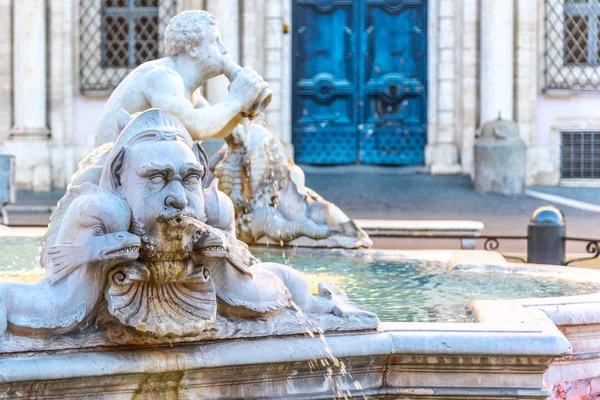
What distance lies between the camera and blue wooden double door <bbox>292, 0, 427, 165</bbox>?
17.4 meters

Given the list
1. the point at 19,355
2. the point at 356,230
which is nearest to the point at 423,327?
the point at 19,355

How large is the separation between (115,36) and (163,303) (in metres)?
14.3

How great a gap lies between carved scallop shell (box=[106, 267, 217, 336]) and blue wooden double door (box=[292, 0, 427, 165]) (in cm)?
1383

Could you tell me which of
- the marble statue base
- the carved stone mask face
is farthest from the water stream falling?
the carved stone mask face

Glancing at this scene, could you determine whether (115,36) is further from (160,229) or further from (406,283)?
(160,229)

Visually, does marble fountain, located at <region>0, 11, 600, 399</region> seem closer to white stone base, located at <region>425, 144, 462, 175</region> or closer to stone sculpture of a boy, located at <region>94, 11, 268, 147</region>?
stone sculpture of a boy, located at <region>94, 11, 268, 147</region>

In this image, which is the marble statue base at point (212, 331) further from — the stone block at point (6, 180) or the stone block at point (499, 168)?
the stone block at point (499, 168)

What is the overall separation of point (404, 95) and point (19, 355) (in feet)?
46.6

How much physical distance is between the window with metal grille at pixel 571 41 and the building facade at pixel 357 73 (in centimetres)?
2

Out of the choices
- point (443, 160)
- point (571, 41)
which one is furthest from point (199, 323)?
point (571, 41)

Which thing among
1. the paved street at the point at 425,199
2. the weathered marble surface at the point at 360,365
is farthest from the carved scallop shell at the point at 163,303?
the paved street at the point at 425,199

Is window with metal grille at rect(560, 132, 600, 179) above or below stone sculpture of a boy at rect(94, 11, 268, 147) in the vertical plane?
below

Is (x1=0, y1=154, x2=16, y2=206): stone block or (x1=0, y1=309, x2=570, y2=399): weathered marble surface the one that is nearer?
(x1=0, y1=309, x2=570, y2=399): weathered marble surface

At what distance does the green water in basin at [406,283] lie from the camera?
5.14 metres
